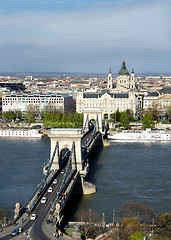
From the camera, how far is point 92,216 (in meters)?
17.8

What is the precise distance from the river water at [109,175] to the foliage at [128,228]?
2643mm

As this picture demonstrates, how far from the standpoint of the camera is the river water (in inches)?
811

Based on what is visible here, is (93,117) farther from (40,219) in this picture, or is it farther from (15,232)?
(15,232)

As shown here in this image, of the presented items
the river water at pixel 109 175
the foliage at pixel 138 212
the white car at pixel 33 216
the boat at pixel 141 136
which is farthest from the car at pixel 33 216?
the boat at pixel 141 136

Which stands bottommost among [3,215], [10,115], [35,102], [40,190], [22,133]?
[3,215]

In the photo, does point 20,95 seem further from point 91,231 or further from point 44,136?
point 91,231

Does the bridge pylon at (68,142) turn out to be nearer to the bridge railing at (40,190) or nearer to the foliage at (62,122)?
the bridge railing at (40,190)

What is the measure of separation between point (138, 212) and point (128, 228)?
243 cm

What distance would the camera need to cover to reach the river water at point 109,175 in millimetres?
20609

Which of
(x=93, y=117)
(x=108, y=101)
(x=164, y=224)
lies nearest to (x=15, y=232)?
Result: (x=164, y=224)

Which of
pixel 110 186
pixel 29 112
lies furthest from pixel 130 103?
pixel 110 186

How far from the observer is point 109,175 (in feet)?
84.9

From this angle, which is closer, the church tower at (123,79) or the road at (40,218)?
the road at (40,218)

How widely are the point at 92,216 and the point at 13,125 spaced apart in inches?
1371
